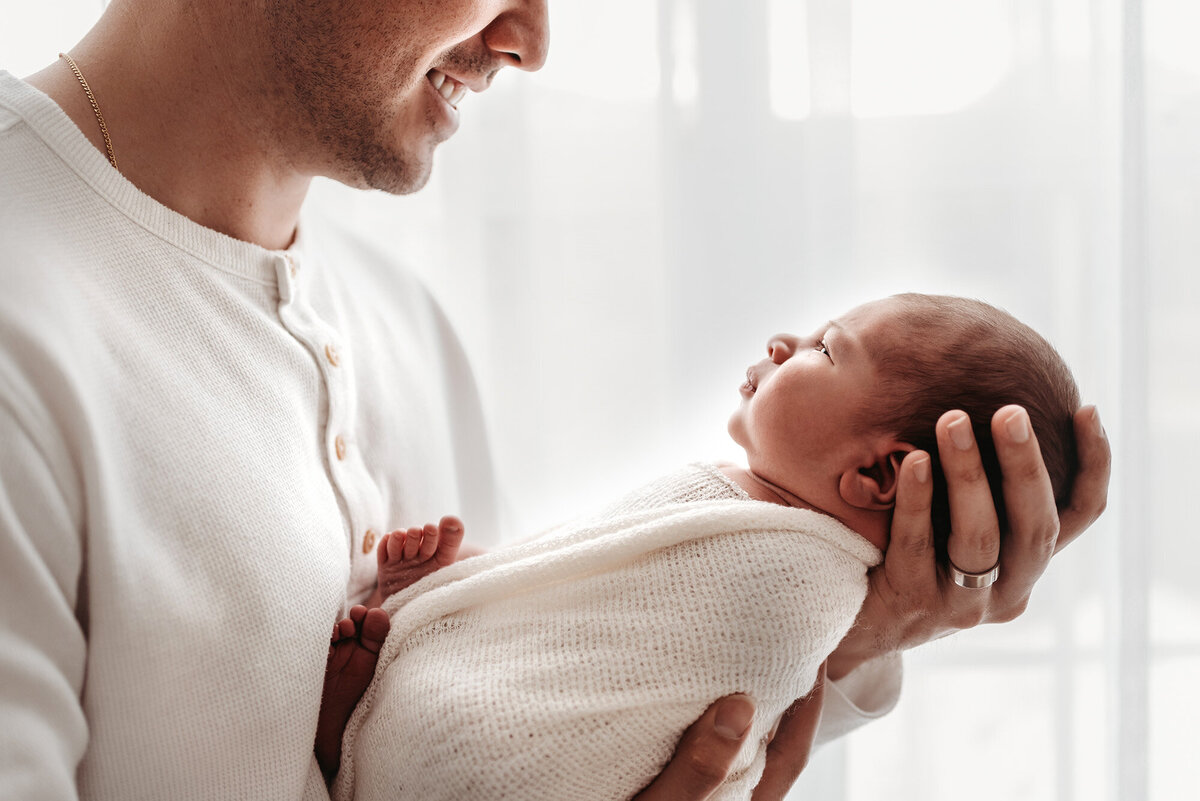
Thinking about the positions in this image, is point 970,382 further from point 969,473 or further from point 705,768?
point 705,768

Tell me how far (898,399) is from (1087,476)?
26 cm

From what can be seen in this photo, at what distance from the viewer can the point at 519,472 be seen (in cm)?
177

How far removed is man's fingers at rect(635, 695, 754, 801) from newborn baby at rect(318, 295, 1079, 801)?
18mm

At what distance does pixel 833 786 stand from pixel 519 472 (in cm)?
90

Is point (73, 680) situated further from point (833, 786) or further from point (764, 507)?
point (833, 786)

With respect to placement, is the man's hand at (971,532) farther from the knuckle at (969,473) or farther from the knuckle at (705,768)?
the knuckle at (705,768)

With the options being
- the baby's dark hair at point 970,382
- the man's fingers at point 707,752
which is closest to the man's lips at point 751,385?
the baby's dark hair at point 970,382

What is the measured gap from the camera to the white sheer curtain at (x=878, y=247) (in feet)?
5.42

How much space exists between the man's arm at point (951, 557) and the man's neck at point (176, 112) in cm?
86

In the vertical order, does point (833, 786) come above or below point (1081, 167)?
below

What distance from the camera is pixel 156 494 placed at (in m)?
0.87

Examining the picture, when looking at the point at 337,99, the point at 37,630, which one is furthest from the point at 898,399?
the point at 37,630

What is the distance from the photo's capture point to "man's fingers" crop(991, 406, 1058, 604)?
0.92 meters

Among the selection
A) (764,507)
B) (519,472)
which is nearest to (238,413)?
(764,507)
